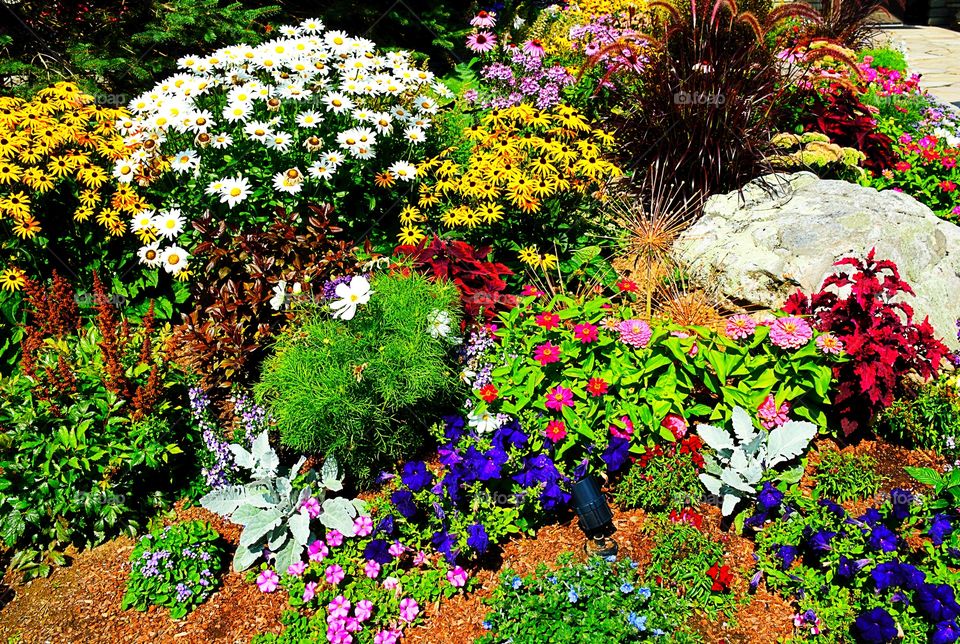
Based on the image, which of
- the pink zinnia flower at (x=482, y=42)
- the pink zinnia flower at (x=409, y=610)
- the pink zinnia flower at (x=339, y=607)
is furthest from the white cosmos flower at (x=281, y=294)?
the pink zinnia flower at (x=482, y=42)

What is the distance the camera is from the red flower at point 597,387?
3436 mm

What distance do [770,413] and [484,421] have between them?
141 cm

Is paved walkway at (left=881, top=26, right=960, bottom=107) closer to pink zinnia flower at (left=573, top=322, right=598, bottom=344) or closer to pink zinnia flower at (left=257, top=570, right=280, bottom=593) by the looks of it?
pink zinnia flower at (left=573, top=322, right=598, bottom=344)

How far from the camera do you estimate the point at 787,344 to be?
3.42 meters

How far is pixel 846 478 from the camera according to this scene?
338 cm

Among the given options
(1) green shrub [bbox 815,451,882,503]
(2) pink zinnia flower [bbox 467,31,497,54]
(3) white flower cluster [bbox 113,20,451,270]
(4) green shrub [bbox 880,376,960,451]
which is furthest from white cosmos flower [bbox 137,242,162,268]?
(4) green shrub [bbox 880,376,960,451]

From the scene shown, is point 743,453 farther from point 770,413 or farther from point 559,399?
point 559,399

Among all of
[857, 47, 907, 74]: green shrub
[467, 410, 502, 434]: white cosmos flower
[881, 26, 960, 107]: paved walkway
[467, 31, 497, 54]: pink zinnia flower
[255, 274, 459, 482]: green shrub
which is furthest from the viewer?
[881, 26, 960, 107]: paved walkway

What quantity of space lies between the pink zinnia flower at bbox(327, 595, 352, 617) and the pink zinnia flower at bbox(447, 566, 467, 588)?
43 cm

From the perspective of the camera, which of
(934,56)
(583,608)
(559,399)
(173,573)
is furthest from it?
(934,56)

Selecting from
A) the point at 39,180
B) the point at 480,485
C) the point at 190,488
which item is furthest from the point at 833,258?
the point at 39,180

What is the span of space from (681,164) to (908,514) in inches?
121

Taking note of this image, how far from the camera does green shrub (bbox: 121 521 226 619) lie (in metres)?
3.11

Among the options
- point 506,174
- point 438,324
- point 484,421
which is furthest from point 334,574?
point 506,174
